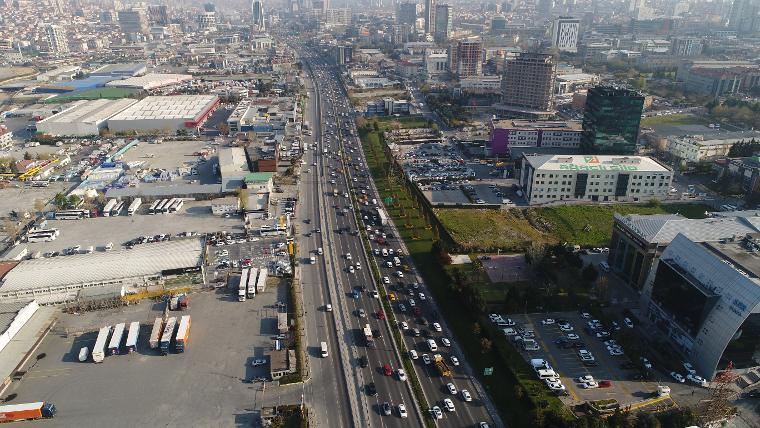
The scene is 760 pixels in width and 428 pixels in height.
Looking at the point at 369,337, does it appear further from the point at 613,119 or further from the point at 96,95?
the point at 96,95

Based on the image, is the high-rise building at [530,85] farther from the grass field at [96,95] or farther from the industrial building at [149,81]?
the industrial building at [149,81]

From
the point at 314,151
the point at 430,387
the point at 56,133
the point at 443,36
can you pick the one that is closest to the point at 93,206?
the point at 314,151

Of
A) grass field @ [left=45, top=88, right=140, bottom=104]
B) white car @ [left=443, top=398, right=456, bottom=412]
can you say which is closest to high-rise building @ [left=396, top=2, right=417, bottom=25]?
grass field @ [left=45, top=88, right=140, bottom=104]

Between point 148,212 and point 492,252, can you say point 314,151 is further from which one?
point 492,252

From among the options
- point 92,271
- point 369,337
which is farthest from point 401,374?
point 92,271

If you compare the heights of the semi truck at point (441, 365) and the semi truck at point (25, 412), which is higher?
the semi truck at point (25, 412)

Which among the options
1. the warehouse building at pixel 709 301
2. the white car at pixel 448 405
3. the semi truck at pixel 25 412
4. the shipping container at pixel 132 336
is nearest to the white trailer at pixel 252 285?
the shipping container at pixel 132 336
